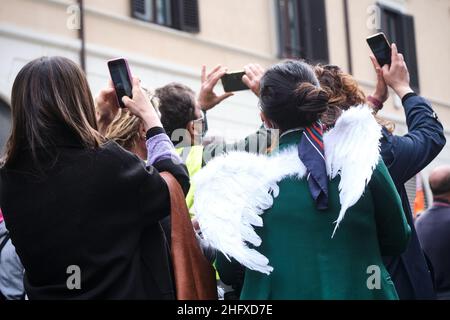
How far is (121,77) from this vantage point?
3.07 m

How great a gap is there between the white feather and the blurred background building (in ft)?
17.0

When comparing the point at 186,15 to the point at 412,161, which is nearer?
the point at 412,161

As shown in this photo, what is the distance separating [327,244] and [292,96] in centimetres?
49

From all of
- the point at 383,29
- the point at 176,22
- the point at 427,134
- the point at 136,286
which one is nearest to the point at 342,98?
the point at 427,134

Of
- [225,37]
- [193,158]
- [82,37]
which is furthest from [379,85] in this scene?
[225,37]

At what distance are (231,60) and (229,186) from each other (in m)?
10.4

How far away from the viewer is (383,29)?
16.4m

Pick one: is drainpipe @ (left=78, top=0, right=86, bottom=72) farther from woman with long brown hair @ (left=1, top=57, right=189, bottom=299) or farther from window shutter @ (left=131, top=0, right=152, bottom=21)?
woman with long brown hair @ (left=1, top=57, right=189, bottom=299)

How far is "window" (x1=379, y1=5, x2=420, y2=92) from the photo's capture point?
16.9 metres

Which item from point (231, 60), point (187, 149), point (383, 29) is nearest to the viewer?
point (187, 149)

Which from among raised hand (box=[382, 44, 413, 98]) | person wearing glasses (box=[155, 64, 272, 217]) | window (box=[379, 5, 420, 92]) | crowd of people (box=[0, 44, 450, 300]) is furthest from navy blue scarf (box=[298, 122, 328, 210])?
window (box=[379, 5, 420, 92])

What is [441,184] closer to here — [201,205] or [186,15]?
[201,205]

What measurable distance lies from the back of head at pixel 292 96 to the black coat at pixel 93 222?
45cm

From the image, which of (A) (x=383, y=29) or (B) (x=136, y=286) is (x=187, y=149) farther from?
(A) (x=383, y=29)
